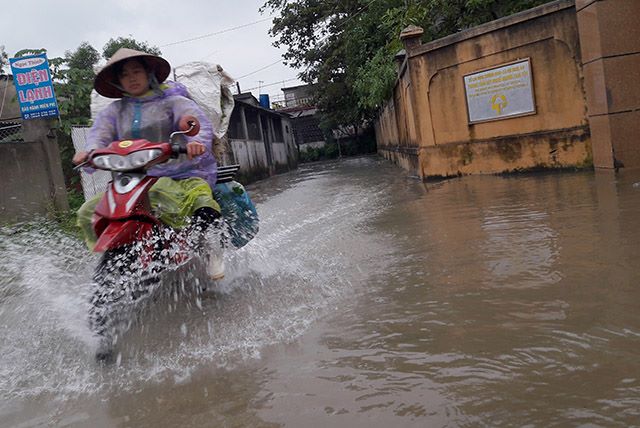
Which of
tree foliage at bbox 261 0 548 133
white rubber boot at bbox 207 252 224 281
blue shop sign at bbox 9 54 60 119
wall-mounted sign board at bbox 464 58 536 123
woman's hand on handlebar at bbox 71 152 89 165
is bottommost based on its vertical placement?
white rubber boot at bbox 207 252 224 281

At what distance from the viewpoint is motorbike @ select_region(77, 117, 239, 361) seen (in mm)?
2971

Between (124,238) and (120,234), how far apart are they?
5 centimetres

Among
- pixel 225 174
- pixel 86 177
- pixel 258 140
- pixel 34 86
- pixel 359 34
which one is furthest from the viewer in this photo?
pixel 258 140

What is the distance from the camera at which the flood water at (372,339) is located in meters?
2.15

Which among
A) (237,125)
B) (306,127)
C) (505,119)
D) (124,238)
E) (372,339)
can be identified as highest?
(306,127)

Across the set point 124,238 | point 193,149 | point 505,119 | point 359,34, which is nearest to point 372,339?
point 124,238

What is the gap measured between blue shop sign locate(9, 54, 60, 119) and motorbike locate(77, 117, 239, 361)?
6134 millimetres

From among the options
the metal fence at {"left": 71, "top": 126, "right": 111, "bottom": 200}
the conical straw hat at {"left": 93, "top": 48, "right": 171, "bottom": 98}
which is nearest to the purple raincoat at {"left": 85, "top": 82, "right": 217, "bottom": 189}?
the conical straw hat at {"left": 93, "top": 48, "right": 171, "bottom": 98}

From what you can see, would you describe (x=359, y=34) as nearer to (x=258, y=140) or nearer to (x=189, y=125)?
(x=258, y=140)

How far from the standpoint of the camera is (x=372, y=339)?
2840 millimetres

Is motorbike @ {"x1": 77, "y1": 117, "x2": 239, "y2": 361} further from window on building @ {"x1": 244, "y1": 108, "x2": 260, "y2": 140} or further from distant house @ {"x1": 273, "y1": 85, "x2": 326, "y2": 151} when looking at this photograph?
distant house @ {"x1": 273, "y1": 85, "x2": 326, "y2": 151}

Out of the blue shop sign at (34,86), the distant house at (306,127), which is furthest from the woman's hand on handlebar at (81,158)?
the distant house at (306,127)

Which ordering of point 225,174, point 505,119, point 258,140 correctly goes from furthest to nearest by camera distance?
Result: point 258,140 < point 505,119 < point 225,174

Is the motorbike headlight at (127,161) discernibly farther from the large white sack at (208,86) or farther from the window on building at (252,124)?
the window on building at (252,124)
